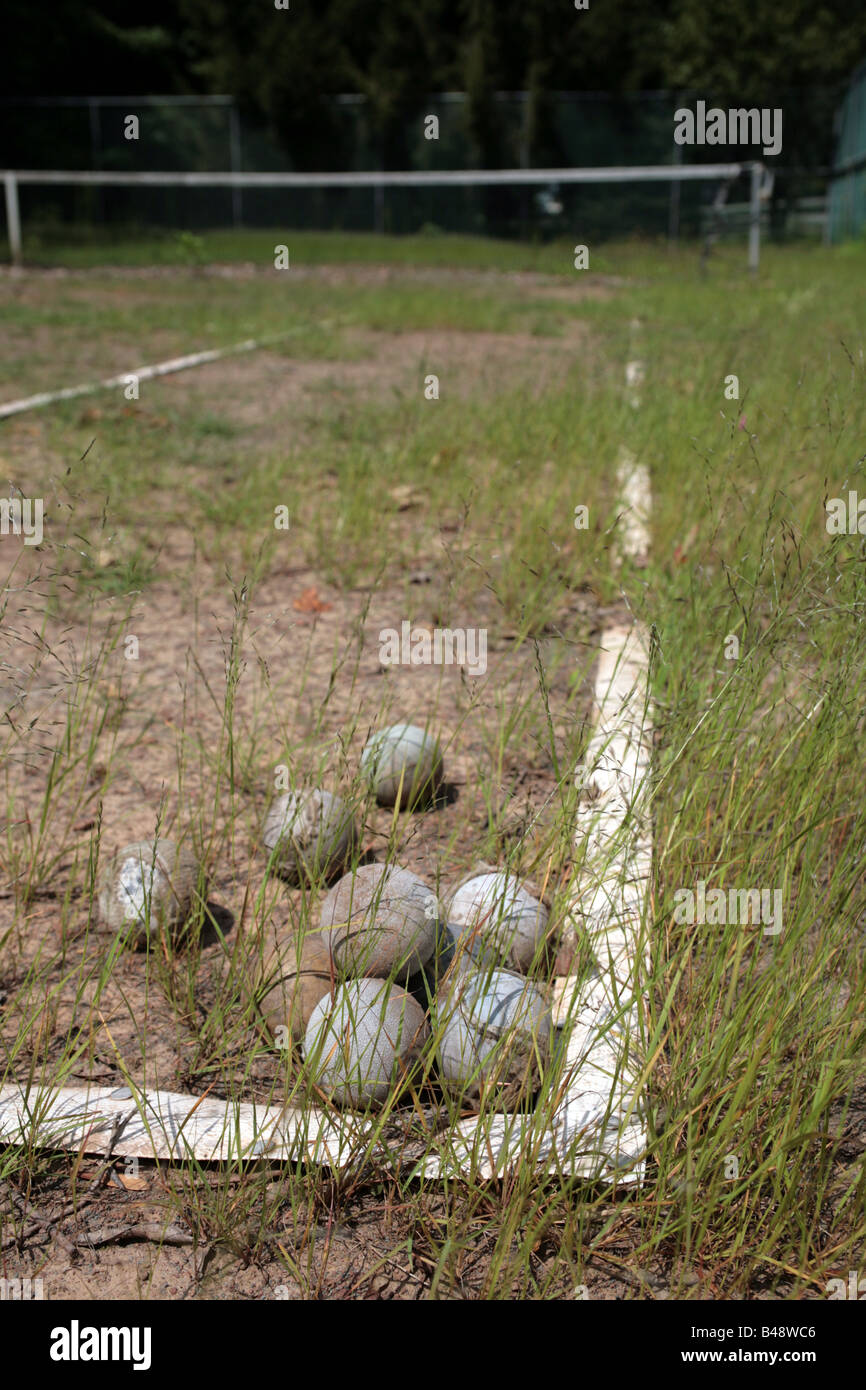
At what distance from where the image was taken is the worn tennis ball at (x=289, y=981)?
190 centimetres

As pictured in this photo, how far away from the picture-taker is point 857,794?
222 cm

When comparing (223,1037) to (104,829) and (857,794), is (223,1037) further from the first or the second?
(857,794)

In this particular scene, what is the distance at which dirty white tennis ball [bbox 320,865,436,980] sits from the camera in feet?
6.20

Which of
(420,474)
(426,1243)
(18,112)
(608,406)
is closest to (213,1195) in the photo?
(426,1243)

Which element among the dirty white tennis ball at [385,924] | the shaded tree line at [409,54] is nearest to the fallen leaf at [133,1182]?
the dirty white tennis ball at [385,924]

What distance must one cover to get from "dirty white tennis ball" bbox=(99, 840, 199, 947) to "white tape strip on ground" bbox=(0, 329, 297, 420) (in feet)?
15.3

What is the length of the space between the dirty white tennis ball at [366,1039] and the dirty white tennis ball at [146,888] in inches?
16.0

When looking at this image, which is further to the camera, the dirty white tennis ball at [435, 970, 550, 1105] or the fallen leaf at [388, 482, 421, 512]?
the fallen leaf at [388, 482, 421, 512]

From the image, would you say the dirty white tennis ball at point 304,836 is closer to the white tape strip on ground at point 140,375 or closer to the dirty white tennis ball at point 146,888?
the dirty white tennis ball at point 146,888

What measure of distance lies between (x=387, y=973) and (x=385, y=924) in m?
0.09

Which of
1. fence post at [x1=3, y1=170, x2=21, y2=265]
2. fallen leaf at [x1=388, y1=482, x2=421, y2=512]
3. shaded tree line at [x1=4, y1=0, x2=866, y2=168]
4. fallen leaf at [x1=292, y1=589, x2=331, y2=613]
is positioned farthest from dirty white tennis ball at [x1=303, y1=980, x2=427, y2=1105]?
shaded tree line at [x1=4, y1=0, x2=866, y2=168]

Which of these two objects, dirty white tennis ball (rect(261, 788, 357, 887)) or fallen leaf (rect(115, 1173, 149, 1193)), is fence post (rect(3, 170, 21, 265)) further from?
fallen leaf (rect(115, 1173, 149, 1193))
